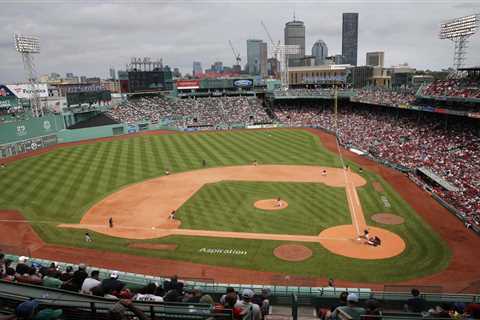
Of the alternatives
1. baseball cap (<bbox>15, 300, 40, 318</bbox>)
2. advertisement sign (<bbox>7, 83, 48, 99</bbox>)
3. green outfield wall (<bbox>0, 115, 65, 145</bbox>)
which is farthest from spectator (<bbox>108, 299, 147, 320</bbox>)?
advertisement sign (<bbox>7, 83, 48, 99</bbox>)

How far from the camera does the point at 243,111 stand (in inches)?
3617

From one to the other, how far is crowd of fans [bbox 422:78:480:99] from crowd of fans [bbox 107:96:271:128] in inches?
1541

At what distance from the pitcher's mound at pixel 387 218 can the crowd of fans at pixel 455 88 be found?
77.0ft

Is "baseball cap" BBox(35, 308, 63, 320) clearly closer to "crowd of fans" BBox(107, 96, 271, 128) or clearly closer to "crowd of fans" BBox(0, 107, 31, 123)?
"crowd of fans" BBox(0, 107, 31, 123)

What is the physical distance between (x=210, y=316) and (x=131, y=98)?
3666 inches

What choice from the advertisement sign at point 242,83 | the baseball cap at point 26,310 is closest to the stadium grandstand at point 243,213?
the baseball cap at point 26,310

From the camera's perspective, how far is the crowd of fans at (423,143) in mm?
35250

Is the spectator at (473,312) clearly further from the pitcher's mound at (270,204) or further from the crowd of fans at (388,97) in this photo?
the crowd of fans at (388,97)

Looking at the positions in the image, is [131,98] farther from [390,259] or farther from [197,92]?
[390,259]

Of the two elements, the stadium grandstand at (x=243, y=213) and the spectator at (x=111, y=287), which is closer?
the spectator at (x=111, y=287)

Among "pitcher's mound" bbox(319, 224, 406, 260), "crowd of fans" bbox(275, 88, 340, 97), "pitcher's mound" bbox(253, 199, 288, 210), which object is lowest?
"pitcher's mound" bbox(319, 224, 406, 260)

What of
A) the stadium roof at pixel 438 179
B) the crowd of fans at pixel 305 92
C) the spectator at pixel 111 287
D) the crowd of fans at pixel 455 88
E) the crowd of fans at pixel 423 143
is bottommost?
the stadium roof at pixel 438 179

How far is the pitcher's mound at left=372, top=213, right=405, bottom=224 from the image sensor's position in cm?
3038

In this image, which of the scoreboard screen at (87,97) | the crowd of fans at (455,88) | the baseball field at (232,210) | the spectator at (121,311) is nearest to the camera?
the spectator at (121,311)
